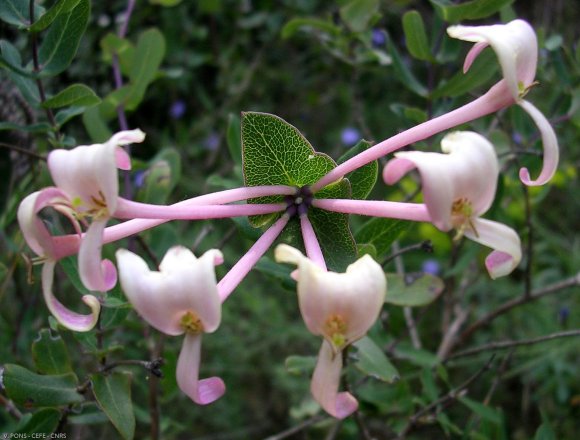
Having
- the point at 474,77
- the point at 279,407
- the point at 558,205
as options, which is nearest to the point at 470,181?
the point at 474,77

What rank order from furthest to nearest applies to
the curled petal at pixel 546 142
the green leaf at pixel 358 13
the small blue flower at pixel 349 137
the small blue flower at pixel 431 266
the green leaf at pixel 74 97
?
the small blue flower at pixel 349 137
the small blue flower at pixel 431 266
the green leaf at pixel 358 13
the green leaf at pixel 74 97
the curled petal at pixel 546 142

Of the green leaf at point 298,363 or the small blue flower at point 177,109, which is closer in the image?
the green leaf at point 298,363

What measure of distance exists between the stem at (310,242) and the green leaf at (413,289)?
0.94 feet

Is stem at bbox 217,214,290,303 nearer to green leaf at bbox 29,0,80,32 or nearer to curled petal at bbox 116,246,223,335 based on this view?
curled petal at bbox 116,246,223,335

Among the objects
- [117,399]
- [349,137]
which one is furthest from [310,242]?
[349,137]

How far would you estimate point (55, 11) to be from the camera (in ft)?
2.17

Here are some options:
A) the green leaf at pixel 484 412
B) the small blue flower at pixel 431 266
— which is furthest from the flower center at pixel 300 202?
the small blue flower at pixel 431 266

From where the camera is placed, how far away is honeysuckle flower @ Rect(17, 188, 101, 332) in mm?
456

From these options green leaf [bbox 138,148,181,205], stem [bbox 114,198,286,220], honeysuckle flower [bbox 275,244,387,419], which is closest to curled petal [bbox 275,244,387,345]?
honeysuckle flower [bbox 275,244,387,419]

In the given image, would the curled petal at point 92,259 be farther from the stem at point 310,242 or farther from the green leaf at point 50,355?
the green leaf at point 50,355

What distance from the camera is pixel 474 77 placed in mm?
796

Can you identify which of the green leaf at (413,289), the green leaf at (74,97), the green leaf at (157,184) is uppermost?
the green leaf at (74,97)

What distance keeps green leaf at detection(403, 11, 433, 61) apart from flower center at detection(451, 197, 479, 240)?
467 millimetres

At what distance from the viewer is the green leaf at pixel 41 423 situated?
2.14 feet
